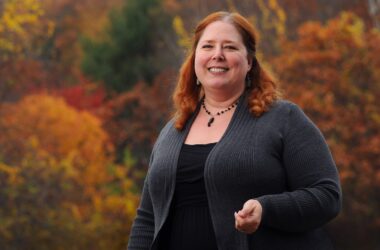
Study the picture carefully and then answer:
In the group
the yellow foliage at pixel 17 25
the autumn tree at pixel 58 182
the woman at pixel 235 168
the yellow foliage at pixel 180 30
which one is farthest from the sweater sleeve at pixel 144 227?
the yellow foliage at pixel 180 30

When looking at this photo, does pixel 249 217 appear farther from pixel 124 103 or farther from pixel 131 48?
pixel 131 48

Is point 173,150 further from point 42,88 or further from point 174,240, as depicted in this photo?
point 42,88

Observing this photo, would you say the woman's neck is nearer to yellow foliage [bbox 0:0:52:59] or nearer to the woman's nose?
the woman's nose

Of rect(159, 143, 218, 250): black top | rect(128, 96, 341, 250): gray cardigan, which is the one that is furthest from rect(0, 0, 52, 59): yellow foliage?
rect(128, 96, 341, 250): gray cardigan

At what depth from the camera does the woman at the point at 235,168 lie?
3.18 meters

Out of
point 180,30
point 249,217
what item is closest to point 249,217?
point 249,217

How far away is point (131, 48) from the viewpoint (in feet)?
93.8

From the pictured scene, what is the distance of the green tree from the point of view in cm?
2800

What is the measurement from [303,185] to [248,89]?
1.66 ft

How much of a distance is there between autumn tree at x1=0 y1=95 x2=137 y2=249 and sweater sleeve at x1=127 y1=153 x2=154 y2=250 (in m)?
14.6

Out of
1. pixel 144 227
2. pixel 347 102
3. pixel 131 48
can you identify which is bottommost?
pixel 144 227

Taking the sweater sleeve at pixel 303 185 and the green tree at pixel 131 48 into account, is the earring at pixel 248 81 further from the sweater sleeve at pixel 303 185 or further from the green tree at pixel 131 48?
the green tree at pixel 131 48

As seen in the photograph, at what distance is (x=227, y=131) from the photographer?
3377 millimetres

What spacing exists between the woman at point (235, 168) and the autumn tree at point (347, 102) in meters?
16.1
